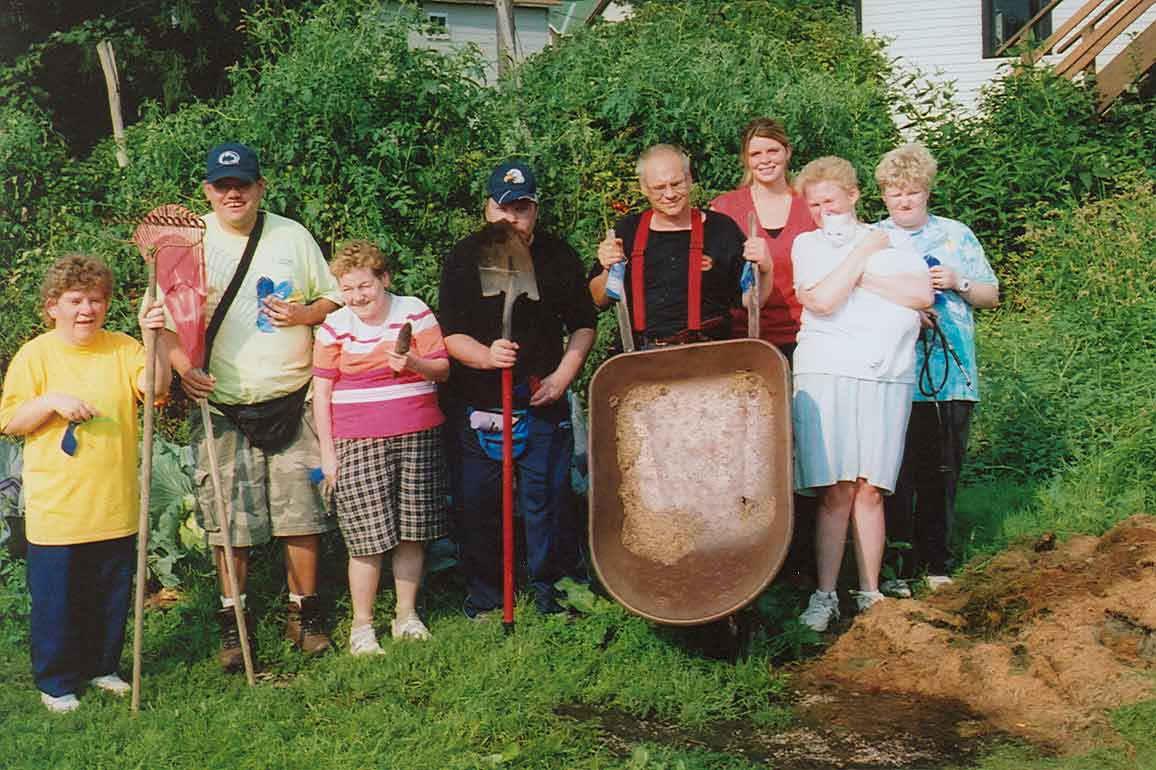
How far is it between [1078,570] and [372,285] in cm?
315

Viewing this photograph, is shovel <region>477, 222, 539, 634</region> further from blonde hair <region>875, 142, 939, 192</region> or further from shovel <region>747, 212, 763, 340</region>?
blonde hair <region>875, 142, 939, 192</region>

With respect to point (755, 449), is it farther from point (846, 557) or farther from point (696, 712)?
point (846, 557)

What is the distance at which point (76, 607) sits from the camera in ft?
15.6

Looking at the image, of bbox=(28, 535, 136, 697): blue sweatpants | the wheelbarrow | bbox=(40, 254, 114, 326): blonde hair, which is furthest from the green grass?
bbox=(40, 254, 114, 326): blonde hair

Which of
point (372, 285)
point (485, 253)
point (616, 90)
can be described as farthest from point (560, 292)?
point (616, 90)

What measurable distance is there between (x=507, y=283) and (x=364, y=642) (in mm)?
1536

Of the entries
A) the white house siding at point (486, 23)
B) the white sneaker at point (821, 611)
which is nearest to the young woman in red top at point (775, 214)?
the white sneaker at point (821, 611)

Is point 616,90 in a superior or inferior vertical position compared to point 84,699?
superior

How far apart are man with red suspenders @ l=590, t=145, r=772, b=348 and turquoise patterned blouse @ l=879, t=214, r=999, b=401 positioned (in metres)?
0.89

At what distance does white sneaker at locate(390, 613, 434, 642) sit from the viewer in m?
5.28

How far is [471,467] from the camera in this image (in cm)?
541

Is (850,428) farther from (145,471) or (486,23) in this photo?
(486,23)

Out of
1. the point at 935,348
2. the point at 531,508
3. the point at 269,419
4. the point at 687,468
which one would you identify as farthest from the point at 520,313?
the point at 935,348

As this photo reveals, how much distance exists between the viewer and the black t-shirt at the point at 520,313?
530 centimetres
